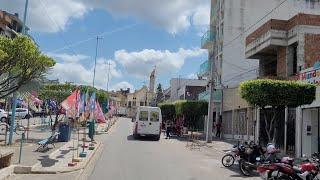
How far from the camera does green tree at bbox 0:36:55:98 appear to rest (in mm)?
13703

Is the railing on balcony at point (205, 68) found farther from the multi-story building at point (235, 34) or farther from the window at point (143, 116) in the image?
the window at point (143, 116)

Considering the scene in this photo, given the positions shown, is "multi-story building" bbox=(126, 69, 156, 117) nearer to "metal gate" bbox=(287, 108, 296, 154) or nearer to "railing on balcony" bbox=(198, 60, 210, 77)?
"railing on balcony" bbox=(198, 60, 210, 77)

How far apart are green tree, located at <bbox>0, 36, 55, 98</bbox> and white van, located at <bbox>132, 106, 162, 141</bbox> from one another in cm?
2179

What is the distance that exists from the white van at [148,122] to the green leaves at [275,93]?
1507 centimetres

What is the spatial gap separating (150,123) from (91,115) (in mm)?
8864

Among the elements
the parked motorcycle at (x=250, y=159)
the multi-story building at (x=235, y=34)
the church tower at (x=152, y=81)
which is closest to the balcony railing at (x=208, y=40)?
the multi-story building at (x=235, y=34)

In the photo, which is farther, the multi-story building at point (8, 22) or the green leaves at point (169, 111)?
the multi-story building at point (8, 22)

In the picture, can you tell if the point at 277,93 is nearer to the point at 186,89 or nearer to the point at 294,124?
the point at 294,124

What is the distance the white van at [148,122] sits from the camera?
37.8 m


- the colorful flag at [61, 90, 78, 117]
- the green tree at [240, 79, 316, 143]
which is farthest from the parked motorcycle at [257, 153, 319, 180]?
the colorful flag at [61, 90, 78, 117]

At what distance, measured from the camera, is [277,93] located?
75.7 feet

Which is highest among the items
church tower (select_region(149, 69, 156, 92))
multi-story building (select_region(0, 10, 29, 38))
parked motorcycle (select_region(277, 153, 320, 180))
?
multi-story building (select_region(0, 10, 29, 38))

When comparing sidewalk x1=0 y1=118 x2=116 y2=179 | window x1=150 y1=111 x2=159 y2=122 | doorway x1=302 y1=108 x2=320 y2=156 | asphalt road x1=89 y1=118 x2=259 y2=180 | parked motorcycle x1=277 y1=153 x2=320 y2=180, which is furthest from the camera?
window x1=150 y1=111 x2=159 y2=122

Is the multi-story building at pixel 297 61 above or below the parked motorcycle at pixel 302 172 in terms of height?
above
